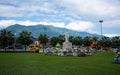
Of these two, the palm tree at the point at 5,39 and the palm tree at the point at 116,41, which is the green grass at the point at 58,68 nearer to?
the palm tree at the point at 5,39

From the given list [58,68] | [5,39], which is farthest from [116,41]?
[58,68]

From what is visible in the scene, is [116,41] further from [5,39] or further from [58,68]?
[58,68]

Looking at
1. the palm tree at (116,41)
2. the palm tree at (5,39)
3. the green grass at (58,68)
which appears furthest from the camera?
the palm tree at (116,41)

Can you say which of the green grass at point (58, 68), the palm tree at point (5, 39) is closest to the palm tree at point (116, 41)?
the palm tree at point (5, 39)

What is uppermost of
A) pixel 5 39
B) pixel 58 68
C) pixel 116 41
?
pixel 5 39

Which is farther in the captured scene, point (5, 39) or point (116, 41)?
point (116, 41)

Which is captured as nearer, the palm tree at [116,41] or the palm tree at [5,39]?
the palm tree at [5,39]

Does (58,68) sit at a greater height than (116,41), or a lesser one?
lesser

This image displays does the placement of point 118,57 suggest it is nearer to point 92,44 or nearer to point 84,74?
point 84,74

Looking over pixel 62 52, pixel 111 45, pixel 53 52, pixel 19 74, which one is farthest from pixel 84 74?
pixel 111 45

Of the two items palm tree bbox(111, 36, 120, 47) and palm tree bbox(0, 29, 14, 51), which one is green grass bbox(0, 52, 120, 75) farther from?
palm tree bbox(111, 36, 120, 47)

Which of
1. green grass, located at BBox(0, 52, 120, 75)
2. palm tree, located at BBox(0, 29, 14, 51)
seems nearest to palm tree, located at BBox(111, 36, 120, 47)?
palm tree, located at BBox(0, 29, 14, 51)

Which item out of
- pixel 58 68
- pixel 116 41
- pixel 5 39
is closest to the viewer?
pixel 58 68

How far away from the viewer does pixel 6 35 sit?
292 feet
